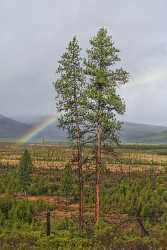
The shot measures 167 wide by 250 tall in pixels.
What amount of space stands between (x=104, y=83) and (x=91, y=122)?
3.10m

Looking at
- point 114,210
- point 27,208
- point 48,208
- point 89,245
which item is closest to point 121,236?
point 89,245

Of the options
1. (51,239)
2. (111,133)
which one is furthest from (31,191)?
(51,239)

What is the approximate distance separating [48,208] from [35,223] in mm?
13966

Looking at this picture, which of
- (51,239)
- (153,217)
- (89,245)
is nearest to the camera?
(89,245)

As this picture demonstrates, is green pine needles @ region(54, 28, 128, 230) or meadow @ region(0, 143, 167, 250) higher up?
green pine needles @ region(54, 28, 128, 230)

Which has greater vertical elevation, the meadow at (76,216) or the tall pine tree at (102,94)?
the tall pine tree at (102,94)

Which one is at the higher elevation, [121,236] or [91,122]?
[91,122]

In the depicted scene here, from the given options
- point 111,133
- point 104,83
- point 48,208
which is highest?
point 104,83

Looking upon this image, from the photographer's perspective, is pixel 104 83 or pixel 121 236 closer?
pixel 121 236

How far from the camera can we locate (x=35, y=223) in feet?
128

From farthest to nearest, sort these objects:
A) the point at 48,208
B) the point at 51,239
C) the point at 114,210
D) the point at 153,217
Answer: the point at 48,208
the point at 114,210
the point at 153,217
the point at 51,239

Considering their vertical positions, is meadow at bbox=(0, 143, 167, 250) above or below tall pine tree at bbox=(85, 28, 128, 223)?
below

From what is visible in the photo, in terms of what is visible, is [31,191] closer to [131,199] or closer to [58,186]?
[58,186]

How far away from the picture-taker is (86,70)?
33625mm
